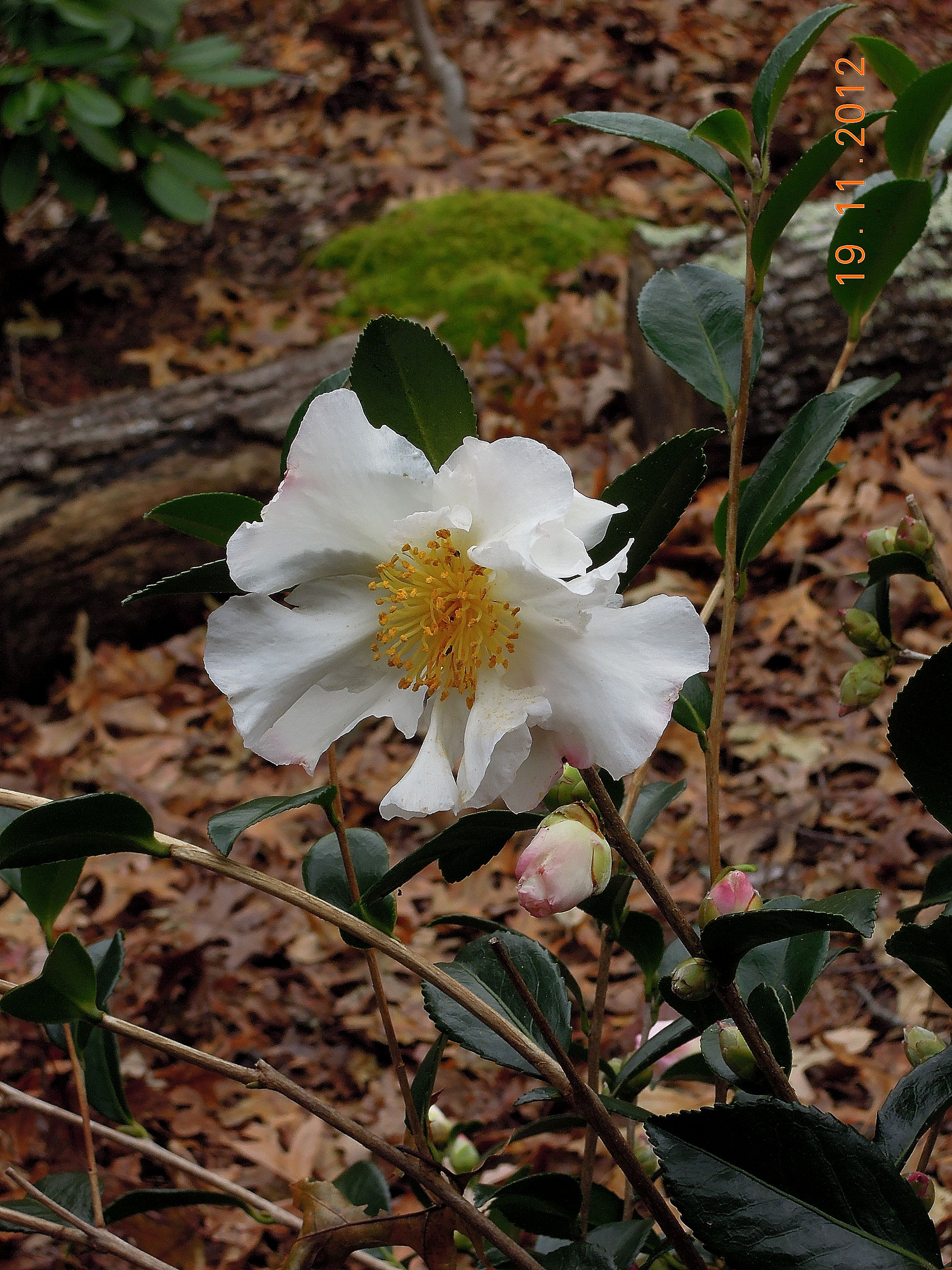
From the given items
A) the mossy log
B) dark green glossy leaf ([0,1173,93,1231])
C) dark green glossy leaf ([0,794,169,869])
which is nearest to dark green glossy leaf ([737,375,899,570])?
dark green glossy leaf ([0,794,169,869])

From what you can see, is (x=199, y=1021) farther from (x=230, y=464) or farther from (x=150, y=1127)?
(x=230, y=464)

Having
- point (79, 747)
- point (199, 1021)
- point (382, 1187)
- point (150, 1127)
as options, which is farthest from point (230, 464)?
point (382, 1187)

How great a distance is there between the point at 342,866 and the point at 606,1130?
0.34 metres

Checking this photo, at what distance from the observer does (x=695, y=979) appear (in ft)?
1.94

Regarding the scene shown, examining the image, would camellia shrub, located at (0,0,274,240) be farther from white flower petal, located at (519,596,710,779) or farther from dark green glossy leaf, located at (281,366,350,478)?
white flower petal, located at (519,596,710,779)

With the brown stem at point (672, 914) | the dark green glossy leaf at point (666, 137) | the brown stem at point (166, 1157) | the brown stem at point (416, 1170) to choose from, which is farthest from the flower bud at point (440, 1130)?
the dark green glossy leaf at point (666, 137)

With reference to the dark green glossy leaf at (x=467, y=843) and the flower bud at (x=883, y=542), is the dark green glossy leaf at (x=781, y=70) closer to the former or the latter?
the flower bud at (x=883, y=542)

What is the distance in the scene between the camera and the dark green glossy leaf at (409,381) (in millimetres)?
596

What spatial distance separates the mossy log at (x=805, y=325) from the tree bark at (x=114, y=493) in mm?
962

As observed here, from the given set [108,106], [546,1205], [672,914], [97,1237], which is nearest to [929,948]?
[672,914]

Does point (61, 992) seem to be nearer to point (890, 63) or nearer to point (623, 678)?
point (623, 678)

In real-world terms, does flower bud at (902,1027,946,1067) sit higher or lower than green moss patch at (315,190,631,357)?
higher

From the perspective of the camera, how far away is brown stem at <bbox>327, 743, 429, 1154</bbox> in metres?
0.73

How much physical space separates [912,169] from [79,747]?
8.92ft
